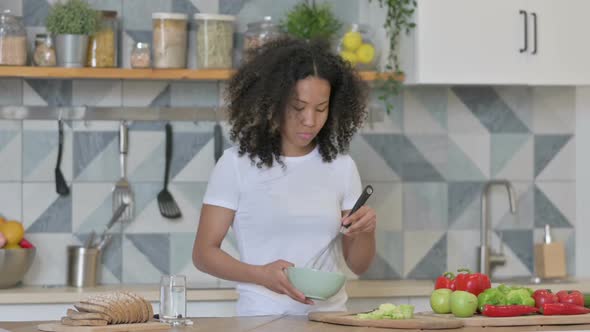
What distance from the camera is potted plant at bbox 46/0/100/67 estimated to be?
3602 millimetres

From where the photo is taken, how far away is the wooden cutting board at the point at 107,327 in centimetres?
221

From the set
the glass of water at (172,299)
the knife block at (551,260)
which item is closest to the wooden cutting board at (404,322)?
the glass of water at (172,299)

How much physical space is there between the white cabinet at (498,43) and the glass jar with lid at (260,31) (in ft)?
1.57

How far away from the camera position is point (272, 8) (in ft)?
12.9

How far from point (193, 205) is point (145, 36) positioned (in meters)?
0.65

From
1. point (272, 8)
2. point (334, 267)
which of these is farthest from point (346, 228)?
point (272, 8)

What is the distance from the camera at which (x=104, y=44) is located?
3.68 meters

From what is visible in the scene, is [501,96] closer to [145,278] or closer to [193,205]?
[193,205]

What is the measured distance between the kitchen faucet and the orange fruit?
173 cm

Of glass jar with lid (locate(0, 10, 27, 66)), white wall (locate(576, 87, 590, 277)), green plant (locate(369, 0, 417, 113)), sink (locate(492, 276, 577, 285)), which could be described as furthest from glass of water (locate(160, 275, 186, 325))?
white wall (locate(576, 87, 590, 277))

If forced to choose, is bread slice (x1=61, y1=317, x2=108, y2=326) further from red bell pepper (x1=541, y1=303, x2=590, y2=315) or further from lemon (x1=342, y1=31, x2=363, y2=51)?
lemon (x1=342, y1=31, x2=363, y2=51)

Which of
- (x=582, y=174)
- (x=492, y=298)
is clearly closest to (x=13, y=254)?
(x=492, y=298)

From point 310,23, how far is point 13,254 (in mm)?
1312

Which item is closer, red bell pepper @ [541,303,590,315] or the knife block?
red bell pepper @ [541,303,590,315]
